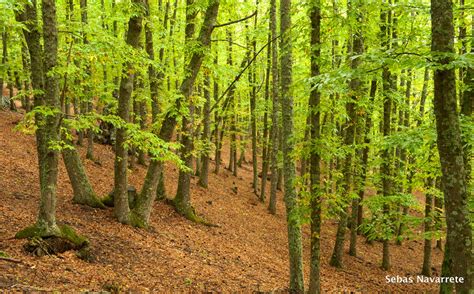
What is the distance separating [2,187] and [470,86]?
42.3 feet

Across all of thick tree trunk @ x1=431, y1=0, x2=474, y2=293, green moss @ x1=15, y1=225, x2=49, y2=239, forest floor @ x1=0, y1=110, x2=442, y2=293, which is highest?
thick tree trunk @ x1=431, y1=0, x2=474, y2=293

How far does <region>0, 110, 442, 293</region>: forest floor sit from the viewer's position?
6961 mm

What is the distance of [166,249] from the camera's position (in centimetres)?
1020

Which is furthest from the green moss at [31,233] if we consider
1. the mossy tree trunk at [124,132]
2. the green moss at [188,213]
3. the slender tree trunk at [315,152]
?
the green moss at [188,213]

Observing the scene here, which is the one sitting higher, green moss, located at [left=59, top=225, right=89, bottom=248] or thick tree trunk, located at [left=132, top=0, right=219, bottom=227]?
thick tree trunk, located at [left=132, top=0, right=219, bottom=227]

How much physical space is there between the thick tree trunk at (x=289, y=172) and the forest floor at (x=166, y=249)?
1235 millimetres

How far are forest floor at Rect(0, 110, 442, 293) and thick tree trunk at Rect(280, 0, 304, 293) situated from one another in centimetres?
123

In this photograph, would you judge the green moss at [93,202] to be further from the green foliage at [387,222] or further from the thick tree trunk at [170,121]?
the green foliage at [387,222]

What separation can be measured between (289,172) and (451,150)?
3815 millimetres

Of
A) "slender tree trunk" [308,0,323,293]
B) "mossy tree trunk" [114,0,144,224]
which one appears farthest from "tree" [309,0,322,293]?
"mossy tree trunk" [114,0,144,224]

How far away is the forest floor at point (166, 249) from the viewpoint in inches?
274

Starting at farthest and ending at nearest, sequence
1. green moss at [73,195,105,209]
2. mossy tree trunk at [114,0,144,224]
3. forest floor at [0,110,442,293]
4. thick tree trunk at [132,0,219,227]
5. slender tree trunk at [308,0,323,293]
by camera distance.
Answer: green moss at [73,195,105,209] < thick tree trunk at [132,0,219,227] < mossy tree trunk at [114,0,144,224] < slender tree trunk at [308,0,323,293] < forest floor at [0,110,442,293]

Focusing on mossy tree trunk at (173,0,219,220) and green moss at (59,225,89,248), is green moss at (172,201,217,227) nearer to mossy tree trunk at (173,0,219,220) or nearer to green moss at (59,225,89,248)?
mossy tree trunk at (173,0,219,220)

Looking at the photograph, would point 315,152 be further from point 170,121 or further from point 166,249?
point 166,249
